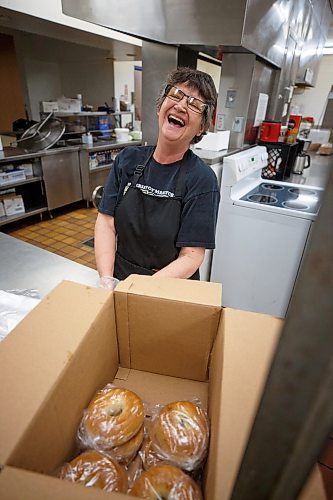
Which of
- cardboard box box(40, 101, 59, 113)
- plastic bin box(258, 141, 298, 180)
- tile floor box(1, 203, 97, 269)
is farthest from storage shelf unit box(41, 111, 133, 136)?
plastic bin box(258, 141, 298, 180)

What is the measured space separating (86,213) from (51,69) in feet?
11.4

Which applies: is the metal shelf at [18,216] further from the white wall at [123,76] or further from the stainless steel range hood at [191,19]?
the white wall at [123,76]

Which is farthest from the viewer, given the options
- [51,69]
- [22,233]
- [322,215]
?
[51,69]

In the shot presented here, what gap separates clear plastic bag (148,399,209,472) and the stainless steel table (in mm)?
643

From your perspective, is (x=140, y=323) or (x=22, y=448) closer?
(x=22, y=448)

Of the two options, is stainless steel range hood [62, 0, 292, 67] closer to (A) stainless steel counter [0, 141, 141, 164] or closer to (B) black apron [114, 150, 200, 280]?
(B) black apron [114, 150, 200, 280]

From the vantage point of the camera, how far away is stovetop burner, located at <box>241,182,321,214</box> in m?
2.06

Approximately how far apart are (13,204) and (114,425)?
11.6 ft

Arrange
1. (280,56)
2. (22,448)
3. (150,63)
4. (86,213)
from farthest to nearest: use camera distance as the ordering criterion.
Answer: (86,213) → (280,56) → (150,63) → (22,448)

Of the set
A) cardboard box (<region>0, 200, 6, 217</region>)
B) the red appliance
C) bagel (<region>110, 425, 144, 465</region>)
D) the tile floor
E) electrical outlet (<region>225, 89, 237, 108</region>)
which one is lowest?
the tile floor

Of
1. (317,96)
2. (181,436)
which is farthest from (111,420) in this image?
(317,96)

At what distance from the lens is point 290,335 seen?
0.21m

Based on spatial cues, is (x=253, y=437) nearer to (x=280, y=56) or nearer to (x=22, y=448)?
(x=22, y=448)

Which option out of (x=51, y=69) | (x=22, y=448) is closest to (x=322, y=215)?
(x=22, y=448)
